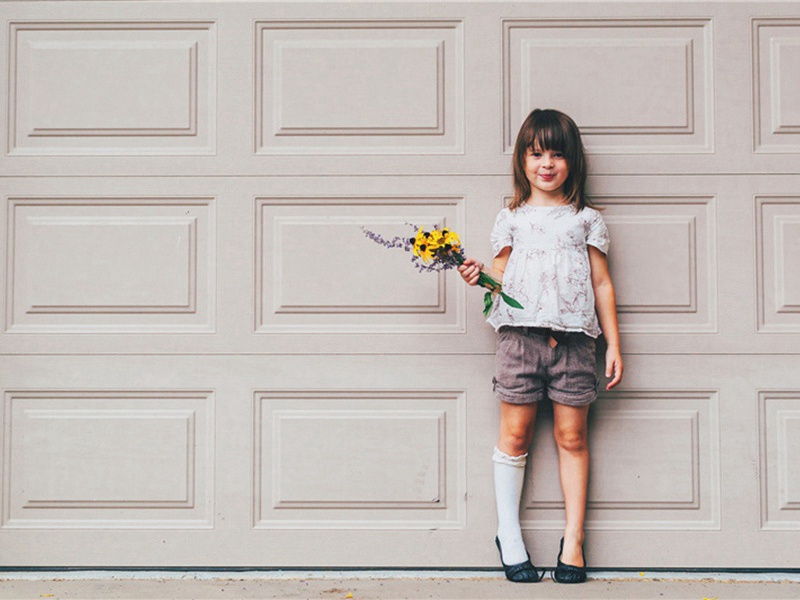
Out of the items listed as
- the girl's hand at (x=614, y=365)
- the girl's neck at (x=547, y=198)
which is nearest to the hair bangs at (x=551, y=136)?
the girl's neck at (x=547, y=198)

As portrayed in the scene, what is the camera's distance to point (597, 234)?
2406 mm

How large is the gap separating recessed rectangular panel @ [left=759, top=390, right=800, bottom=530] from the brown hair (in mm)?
974

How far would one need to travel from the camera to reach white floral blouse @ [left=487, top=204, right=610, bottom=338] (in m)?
2.34

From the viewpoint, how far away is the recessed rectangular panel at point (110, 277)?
2.56m

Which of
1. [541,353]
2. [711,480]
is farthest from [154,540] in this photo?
[711,480]

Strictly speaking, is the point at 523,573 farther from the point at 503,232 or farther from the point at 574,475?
the point at 503,232

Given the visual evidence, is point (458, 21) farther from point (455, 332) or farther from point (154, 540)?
point (154, 540)

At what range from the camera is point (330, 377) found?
2.55m

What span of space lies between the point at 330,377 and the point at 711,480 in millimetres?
1381

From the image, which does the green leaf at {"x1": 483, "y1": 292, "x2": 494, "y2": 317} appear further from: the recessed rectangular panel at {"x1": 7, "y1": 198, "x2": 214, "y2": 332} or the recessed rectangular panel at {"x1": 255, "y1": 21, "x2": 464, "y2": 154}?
the recessed rectangular panel at {"x1": 7, "y1": 198, "x2": 214, "y2": 332}

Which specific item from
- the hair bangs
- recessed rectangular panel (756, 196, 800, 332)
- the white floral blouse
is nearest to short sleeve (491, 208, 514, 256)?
the white floral blouse

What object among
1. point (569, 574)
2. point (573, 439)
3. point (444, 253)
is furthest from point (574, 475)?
point (444, 253)

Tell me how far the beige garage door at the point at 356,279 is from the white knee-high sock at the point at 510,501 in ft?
0.29

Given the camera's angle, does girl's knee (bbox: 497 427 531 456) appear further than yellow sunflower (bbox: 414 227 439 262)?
Yes
